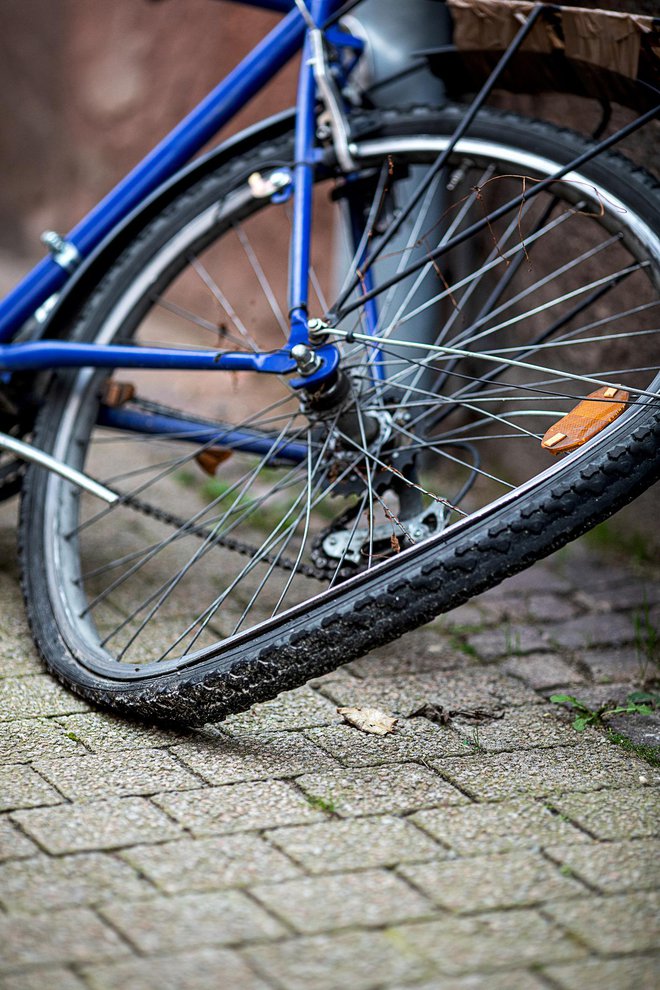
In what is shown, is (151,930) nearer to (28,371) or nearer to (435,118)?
(28,371)

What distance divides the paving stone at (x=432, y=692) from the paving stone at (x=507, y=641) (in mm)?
117

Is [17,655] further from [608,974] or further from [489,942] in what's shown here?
[608,974]

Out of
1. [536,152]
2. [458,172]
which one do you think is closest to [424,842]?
[536,152]

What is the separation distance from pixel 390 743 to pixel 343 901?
46 cm

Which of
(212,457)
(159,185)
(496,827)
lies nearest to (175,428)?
(212,457)

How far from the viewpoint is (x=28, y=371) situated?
88.0 inches

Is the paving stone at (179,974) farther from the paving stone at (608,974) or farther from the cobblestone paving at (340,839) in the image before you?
the paving stone at (608,974)

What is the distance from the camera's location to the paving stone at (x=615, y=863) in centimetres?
143

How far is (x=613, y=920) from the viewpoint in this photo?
1.35 meters

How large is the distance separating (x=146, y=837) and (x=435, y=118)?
1.36m

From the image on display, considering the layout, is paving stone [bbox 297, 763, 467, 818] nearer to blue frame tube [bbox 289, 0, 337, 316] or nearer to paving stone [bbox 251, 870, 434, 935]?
paving stone [bbox 251, 870, 434, 935]

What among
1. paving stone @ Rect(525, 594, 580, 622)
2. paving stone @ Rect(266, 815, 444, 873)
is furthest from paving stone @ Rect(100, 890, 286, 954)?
paving stone @ Rect(525, 594, 580, 622)

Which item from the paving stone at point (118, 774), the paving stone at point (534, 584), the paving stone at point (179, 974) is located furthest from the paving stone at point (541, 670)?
the paving stone at point (179, 974)

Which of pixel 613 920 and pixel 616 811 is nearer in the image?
pixel 613 920
